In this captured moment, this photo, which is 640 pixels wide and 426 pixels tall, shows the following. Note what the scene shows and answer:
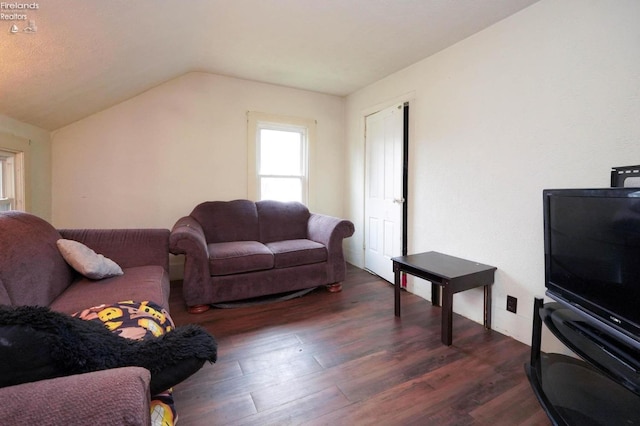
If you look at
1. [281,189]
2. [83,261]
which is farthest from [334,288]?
[83,261]

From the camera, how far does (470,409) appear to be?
4.75 ft

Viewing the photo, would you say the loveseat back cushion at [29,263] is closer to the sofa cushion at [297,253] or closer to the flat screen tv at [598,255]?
the sofa cushion at [297,253]

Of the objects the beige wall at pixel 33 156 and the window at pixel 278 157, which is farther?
the window at pixel 278 157

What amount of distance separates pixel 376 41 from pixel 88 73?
2.28 meters

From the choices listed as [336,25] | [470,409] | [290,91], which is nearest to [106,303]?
[470,409]

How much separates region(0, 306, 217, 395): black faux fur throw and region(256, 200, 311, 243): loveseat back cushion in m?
2.57

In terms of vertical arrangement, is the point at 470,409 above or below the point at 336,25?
below

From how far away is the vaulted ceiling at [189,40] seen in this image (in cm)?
168

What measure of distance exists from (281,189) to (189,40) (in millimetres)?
1913

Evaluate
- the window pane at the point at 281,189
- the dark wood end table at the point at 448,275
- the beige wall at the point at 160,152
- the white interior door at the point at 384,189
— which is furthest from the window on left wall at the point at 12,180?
the white interior door at the point at 384,189

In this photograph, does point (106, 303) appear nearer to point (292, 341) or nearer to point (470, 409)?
point (292, 341)

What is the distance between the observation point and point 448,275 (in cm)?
206

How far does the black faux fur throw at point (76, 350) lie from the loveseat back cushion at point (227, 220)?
7.99 ft

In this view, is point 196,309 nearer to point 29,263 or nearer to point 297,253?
point 297,253
